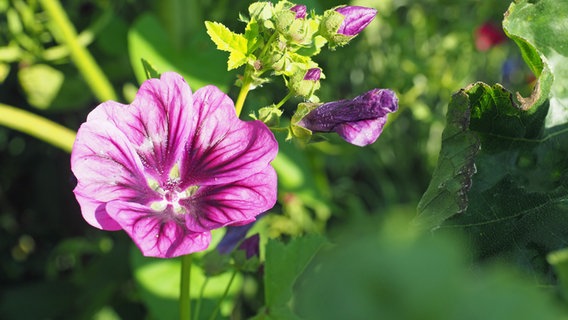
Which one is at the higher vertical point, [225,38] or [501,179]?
[225,38]

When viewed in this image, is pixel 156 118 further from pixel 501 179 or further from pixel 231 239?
pixel 501 179

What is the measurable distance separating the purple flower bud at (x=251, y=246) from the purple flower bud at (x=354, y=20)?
0.22 m

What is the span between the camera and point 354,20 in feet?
1.97

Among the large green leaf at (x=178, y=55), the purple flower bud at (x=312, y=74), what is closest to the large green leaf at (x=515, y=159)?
the purple flower bud at (x=312, y=74)

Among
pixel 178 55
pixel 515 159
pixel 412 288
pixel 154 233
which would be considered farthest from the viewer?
pixel 178 55

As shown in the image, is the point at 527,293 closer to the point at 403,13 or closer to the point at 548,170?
the point at 548,170

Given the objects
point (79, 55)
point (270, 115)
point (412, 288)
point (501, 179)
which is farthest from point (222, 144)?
point (79, 55)

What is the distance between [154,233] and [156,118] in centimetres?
10

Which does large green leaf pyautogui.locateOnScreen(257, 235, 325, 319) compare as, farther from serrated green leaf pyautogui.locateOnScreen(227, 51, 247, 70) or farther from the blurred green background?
the blurred green background

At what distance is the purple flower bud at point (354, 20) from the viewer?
1.96ft

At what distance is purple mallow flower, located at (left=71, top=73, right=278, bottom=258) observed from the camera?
22.6 inches

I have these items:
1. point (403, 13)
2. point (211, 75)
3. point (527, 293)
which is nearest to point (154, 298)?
point (211, 75)

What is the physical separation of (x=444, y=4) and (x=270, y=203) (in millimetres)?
1114

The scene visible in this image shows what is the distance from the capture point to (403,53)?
1379 millimetres
